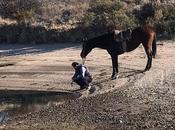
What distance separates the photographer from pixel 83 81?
66.6 ft

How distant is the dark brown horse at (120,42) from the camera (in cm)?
2180

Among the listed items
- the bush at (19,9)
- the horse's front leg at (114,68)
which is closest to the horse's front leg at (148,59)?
the horse's front leg at (114,68)

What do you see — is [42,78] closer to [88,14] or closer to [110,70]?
[110,70]

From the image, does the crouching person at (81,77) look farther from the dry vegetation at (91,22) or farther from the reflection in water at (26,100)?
the dry vegetation at (91,22)

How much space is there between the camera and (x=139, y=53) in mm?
26344

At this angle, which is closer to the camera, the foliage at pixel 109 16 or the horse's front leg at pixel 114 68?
the horse's front leg at pixel 114 68

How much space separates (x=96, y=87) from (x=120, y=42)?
6.79 ft

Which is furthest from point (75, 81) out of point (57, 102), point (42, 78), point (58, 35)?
point (58, 35)

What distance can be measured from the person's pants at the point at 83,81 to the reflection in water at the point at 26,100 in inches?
15.6

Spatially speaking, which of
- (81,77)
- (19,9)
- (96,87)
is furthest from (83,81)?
(19,9)

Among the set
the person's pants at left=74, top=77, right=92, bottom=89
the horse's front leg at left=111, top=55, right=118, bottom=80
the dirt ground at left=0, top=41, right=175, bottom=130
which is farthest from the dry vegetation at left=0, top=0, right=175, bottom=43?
the person's pants at left=74, top=77, right=92, bottom=89

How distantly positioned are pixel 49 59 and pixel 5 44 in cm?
550

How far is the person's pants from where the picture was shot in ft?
66.4

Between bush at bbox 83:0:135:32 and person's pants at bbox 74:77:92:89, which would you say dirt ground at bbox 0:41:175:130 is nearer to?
person's pants at bbox 74:77:92:89
